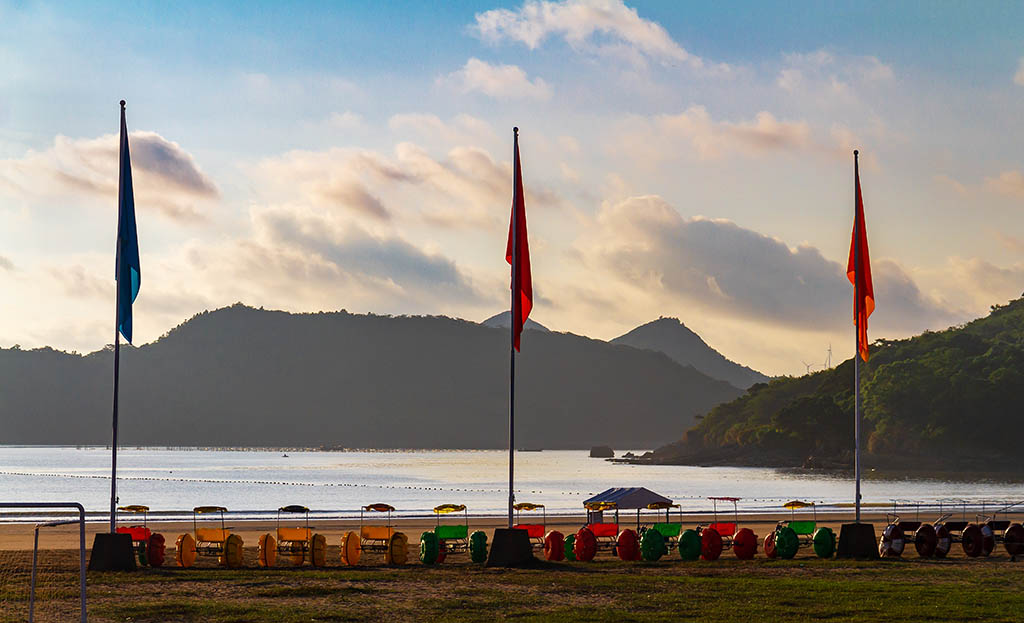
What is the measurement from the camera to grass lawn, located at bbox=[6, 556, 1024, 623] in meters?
18.4

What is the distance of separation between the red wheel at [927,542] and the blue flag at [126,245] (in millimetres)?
17778

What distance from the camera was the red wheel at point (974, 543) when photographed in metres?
28.6

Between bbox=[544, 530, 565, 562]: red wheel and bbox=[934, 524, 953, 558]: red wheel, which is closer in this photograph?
bbox=[544, 530, 565, 562]: red wheel

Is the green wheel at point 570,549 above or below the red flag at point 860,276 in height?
below

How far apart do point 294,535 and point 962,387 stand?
152683mm

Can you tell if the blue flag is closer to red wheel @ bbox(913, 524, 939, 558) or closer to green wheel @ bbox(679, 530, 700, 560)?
green wheel @ bbox(679, 530, 700, 560)

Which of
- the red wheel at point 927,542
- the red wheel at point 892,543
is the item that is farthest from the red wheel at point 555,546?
the red wheel at point 927,542

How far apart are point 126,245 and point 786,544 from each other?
1582 centimetres

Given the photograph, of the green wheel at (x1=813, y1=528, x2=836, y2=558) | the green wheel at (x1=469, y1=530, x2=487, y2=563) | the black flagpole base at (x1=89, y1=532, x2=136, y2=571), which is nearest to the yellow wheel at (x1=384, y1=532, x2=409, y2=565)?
the green wheel at (x1=469, y1=530, x2=487, y2=563)

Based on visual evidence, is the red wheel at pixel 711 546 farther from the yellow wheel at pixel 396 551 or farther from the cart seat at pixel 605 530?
the yellow wheel at pixel 396 551

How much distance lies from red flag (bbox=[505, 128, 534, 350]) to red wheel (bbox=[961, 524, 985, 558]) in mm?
11834

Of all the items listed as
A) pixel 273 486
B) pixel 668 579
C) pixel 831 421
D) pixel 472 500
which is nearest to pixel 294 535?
pixel 668 579

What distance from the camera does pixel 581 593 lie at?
21.4 metres

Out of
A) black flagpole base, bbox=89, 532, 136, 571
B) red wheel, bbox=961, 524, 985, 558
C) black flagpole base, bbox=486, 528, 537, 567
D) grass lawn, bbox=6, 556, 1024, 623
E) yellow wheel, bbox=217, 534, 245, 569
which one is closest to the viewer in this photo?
grass lawn, bbox=6, 556, 1024, 623
